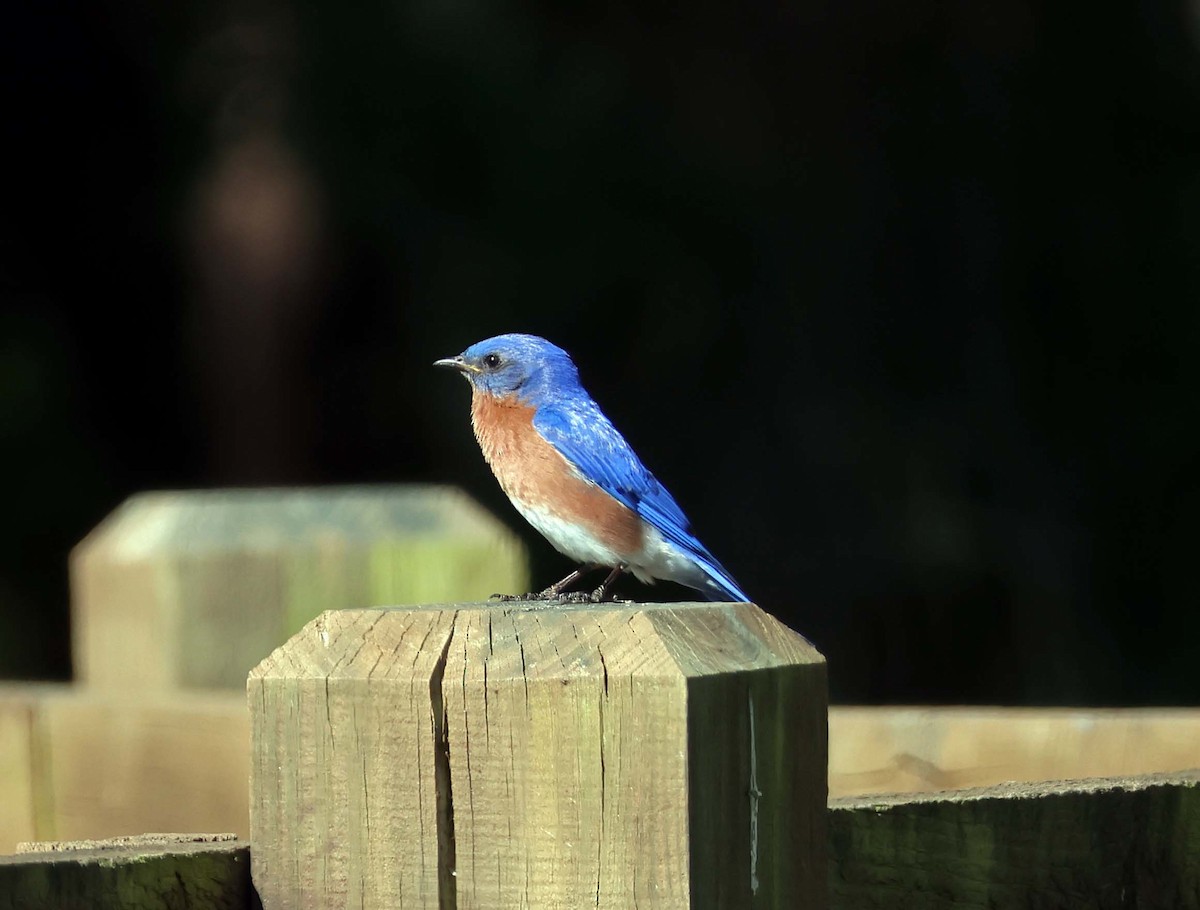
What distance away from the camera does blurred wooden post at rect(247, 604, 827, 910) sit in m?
1.34

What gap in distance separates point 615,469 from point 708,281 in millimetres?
2502

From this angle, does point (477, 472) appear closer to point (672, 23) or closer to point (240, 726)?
point (672, 23)

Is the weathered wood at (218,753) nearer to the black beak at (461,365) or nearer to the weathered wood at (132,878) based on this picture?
the weathered wood at (132,878)

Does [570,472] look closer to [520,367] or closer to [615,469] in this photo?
[615,469]

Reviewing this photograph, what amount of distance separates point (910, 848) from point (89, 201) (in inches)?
191

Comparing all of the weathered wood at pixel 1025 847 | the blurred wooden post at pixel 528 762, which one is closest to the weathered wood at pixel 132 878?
the blurred wooden post at pixel 528 762

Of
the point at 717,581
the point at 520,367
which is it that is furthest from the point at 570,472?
the point at 717,581

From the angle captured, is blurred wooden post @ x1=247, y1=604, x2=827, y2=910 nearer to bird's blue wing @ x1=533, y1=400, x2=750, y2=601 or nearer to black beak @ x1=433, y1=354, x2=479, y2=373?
bird's blue wing @ x1=533, y1=400, x2=750, y2=601

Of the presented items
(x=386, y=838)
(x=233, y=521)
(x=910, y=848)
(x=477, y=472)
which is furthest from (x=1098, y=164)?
(x=386, y=838)

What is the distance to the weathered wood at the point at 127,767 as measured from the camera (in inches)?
89.6

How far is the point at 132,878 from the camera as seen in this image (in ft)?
4.44

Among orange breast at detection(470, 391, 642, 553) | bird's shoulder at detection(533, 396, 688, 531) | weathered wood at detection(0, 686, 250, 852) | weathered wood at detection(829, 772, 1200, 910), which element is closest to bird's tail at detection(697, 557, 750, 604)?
bird's shoulder at detection(533, 396, 688, 531)

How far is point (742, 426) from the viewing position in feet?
20.6

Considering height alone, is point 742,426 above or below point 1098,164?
below
